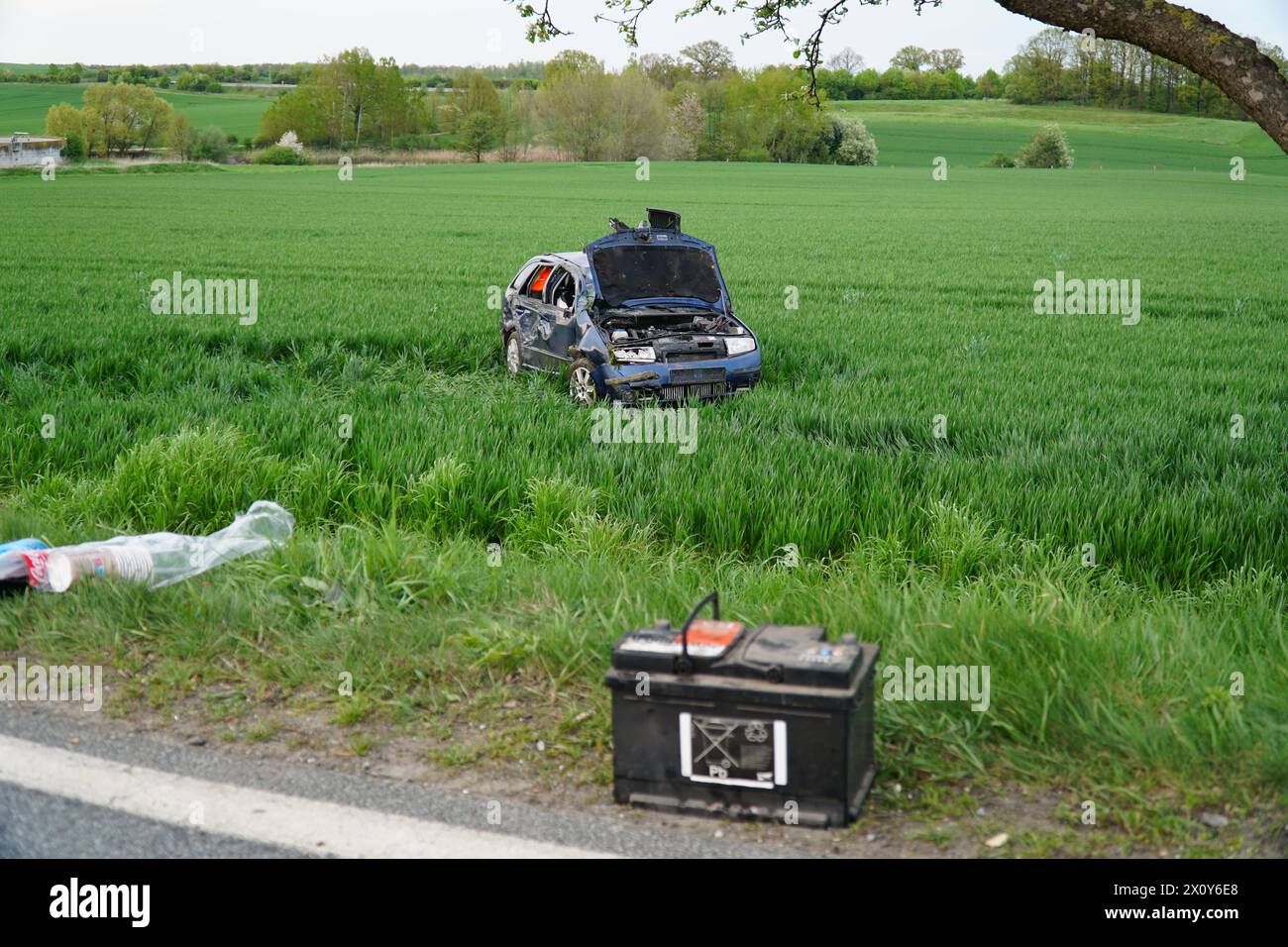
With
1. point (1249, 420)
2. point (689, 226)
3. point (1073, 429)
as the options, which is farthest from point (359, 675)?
point (689, 226)

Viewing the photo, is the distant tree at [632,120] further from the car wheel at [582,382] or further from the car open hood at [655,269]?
the car wheel at [582,382]

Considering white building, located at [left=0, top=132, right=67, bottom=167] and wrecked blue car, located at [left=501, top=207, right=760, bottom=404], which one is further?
white building, located at [left=0, top=132, right=67, bottom=167]

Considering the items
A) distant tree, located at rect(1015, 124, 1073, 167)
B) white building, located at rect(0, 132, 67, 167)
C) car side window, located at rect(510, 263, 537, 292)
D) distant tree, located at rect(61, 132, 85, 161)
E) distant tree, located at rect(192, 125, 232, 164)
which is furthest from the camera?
distant tree, located at rect(1015, 124, 1073, 167)

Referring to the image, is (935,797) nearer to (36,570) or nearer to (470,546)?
(470,546)

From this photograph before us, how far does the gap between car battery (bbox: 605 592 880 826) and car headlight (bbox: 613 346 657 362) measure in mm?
7128

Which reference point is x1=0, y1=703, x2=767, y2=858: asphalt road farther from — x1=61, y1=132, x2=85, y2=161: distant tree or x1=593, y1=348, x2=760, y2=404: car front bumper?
x1=61, y1=132, x2=85, y2=161: distant tree

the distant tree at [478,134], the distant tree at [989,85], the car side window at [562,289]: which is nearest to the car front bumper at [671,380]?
the car side window at [562,289]

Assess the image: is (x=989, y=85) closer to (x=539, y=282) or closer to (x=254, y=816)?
(x=539, y=282)

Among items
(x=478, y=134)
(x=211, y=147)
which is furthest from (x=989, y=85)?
(x=211, y=147)

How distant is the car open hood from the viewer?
38.1ft

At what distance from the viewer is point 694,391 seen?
429 inches

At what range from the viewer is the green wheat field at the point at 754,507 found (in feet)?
13.6

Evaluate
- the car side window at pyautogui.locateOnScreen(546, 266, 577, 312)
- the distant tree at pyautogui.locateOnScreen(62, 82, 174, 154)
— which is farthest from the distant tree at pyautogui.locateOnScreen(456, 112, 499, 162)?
the car side window at pyautogui.locateOnScreen(546, 266, 577, 312)

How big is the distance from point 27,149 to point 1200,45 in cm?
7960
